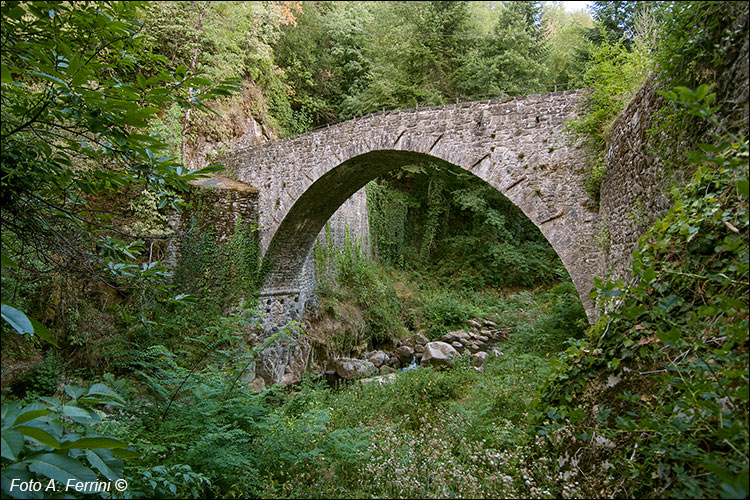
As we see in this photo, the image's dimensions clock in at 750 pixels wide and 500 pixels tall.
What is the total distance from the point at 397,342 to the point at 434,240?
5660 millimetres

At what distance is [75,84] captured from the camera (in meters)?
1.14

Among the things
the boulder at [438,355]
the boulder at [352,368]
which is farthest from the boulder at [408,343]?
the boulder at [352,368]

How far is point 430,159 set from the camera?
256 inches

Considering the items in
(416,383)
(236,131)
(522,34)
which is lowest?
(416,383)

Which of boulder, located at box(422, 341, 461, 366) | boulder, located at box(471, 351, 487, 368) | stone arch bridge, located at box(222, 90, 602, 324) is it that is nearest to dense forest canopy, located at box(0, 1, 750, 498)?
boulder, located at box(471, 351, 487, 368)

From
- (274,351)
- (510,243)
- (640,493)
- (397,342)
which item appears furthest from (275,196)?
(510,243)

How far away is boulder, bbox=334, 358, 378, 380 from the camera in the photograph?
8.11 m

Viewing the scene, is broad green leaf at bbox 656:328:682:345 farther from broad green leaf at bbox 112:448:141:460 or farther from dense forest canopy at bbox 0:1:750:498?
broad green leaf at bbox 112:448:141:460

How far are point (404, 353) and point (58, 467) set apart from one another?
9067 mm

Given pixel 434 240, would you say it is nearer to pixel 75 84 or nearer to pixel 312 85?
pixel 312 85

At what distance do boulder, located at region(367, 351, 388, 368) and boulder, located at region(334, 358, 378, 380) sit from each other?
1.37 ft

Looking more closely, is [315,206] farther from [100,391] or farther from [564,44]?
[564,44]

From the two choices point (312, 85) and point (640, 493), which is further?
point (312, 85)

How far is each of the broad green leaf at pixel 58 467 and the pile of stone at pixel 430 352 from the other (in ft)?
21.6
